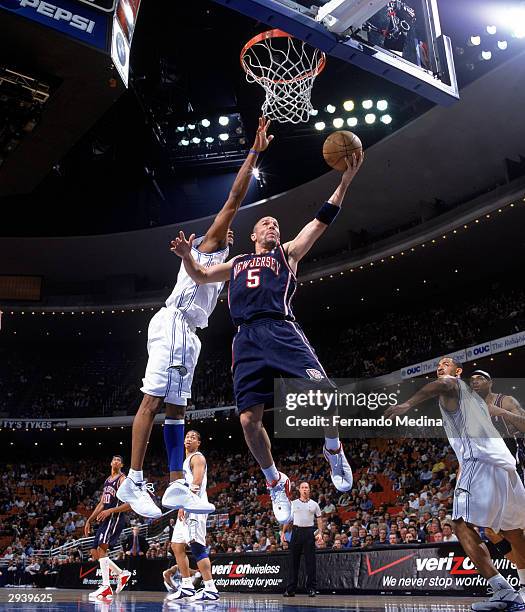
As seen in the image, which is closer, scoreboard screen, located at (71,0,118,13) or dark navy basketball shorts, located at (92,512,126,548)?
scoreboard screen, located at (71,0,118,13)

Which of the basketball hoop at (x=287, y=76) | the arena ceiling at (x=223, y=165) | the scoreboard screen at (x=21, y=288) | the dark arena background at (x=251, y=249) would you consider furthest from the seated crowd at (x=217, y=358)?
the basketball hoop at (x=287, y=76)

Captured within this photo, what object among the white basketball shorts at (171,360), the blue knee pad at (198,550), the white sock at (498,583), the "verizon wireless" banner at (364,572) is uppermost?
the white basketball shorts at (171,360)

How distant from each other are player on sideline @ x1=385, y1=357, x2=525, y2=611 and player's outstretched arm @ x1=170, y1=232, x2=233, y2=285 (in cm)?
195

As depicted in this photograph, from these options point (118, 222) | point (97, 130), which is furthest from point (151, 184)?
point (97, 130)

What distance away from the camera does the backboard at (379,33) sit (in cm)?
696

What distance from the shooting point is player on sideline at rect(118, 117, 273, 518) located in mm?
5410

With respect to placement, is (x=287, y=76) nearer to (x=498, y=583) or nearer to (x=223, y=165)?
(x=498, y=583)

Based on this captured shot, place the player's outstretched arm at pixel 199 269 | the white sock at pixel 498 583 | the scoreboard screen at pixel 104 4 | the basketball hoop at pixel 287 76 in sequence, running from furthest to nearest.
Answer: the basketball hoop at pixel 287 76
the scoreboard screen at pixel 104 4
the white sock at pixel 498 583
the player's outstretched arm at pixel 199 269

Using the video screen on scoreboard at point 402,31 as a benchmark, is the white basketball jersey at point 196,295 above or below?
below

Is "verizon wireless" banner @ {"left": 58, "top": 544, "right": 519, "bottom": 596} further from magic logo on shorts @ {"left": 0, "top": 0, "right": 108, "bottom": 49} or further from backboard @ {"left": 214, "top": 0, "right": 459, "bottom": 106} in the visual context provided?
magic logo on shorts @ {"left": 0, "top": 0, "right": 108, "bottom": 49}

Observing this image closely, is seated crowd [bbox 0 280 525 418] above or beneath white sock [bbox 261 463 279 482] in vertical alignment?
above

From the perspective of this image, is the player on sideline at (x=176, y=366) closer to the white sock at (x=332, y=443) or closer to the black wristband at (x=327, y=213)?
the black wristband at (x=327, y=213)

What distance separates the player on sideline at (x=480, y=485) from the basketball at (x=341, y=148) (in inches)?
82.3

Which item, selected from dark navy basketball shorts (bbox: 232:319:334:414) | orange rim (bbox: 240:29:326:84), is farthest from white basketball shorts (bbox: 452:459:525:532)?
orange rim (bbox: 240:29:326:84)
